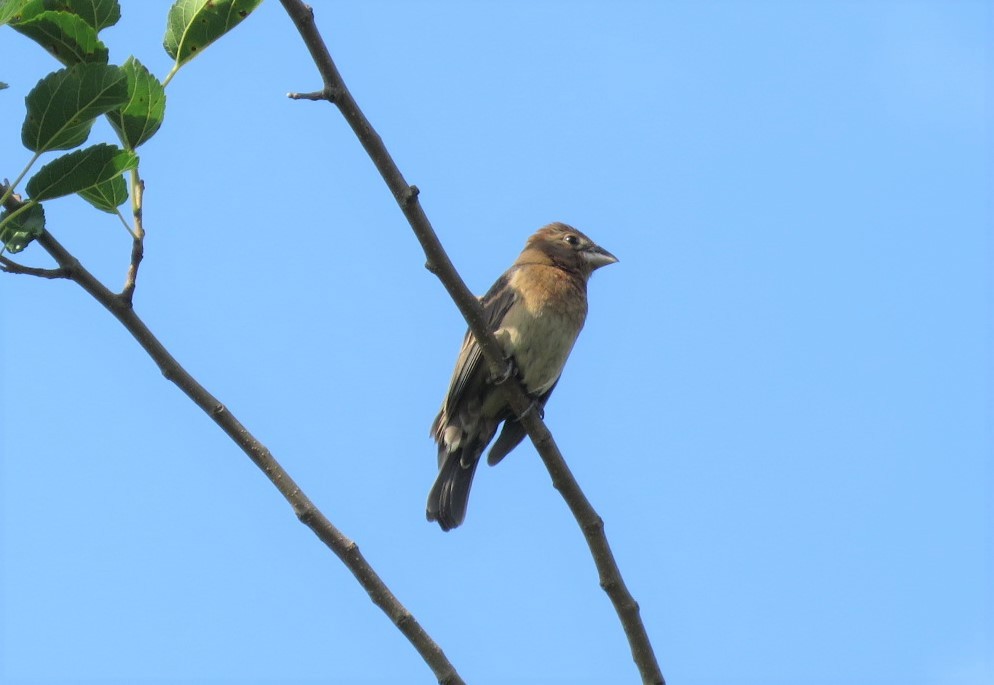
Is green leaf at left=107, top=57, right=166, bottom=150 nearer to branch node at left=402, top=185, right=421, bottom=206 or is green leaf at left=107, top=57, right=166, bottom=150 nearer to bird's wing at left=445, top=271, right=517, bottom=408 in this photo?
branch node at left=402, top=185, right=421, bottom=206

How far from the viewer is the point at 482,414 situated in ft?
24.9

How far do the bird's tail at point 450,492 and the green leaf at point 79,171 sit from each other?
455 centimetres

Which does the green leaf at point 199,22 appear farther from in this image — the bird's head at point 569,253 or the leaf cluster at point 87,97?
the bird's head at point 569,253

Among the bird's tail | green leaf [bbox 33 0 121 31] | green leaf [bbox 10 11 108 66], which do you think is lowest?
green leaf [bbox 10 11 108 66]

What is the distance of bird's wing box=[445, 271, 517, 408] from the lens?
286 inches

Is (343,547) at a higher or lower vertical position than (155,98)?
lower

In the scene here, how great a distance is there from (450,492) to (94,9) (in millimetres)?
4715

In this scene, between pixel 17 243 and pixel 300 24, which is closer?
pixel 17 243

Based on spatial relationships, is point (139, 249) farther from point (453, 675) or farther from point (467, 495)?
point (467, 495)

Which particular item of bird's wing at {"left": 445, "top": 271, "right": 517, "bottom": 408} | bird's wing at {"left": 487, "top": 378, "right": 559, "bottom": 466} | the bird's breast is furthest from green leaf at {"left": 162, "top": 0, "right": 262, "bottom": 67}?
bird's wing at {"left": 487, "top": 378, "right": 559, "bottom": 466}

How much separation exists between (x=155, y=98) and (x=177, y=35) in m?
0.24

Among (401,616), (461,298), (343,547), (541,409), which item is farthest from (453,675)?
(541,409)

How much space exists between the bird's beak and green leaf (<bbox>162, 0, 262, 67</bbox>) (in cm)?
513

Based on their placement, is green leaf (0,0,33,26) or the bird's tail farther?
the bird's tail
